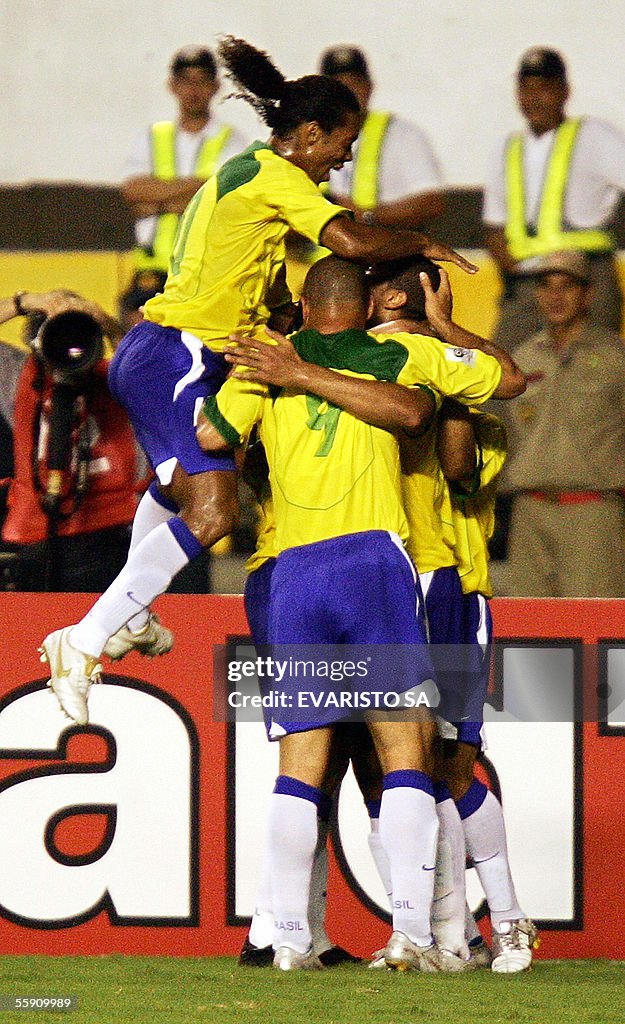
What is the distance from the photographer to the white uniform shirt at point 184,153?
6.84 meters

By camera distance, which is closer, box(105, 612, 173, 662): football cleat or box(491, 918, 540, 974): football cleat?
box(491, 918, 540, 974): football cleat

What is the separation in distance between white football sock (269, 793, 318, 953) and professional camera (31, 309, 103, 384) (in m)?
2.15

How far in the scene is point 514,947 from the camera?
167 inches

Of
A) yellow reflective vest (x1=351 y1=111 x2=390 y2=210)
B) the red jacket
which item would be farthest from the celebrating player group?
yellow reflective vest (x1=351 y1=111 x2=390 y2=210)

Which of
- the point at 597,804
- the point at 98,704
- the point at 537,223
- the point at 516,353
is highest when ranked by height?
the point at 537,223

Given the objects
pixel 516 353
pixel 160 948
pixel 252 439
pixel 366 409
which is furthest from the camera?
pixel 516 353

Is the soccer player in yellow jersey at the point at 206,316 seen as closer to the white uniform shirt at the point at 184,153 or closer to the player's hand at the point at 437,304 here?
the player's hand at the point at 437,304

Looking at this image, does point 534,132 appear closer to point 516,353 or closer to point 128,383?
point 516,353

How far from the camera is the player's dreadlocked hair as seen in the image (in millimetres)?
4523

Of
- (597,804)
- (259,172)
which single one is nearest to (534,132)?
(259,172)

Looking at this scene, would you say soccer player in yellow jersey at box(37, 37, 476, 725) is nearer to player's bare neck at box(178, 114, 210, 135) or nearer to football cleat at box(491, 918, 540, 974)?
football cleat at box(491, 918, 540, 974)

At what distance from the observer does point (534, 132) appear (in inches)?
267

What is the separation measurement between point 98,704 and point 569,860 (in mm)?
1463

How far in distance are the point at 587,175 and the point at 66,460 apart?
2519mm
